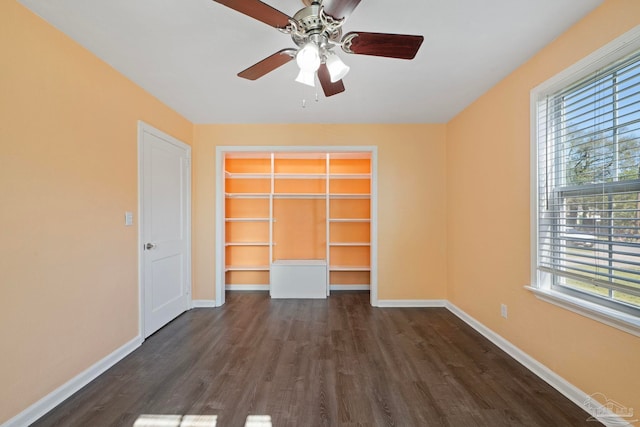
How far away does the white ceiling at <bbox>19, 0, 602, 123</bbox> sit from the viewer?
1600 millimetres

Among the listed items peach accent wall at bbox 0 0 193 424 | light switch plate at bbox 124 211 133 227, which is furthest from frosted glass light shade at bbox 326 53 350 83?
light switch plate at bbox 124 211 133 227

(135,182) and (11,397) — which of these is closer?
(11,397)

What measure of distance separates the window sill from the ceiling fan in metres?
1.91

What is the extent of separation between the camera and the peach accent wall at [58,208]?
1.51 metres

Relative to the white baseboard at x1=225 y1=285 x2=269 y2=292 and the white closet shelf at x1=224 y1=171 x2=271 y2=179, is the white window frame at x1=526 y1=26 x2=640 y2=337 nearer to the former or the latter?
the white closet shelf at x1=224 y1=171 x2=271 y2=179

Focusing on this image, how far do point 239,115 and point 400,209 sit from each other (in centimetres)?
250

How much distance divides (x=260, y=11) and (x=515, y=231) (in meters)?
Result: 2.55

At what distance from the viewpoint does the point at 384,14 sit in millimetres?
1641

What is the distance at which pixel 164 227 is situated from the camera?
9.73 feet

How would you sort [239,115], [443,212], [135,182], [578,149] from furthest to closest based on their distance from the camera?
[443,212] → [239,115] → [135,182] → [578,149]

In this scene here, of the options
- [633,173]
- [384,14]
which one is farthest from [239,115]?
Result: [633,173]

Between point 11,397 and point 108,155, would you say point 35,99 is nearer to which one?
point 108,155

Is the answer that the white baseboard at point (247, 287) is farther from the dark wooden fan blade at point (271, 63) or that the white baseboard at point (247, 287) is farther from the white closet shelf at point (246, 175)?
the dark wooden fan blade at point (271, 63)

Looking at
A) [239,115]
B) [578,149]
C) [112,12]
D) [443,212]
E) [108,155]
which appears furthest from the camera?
[443,212]
